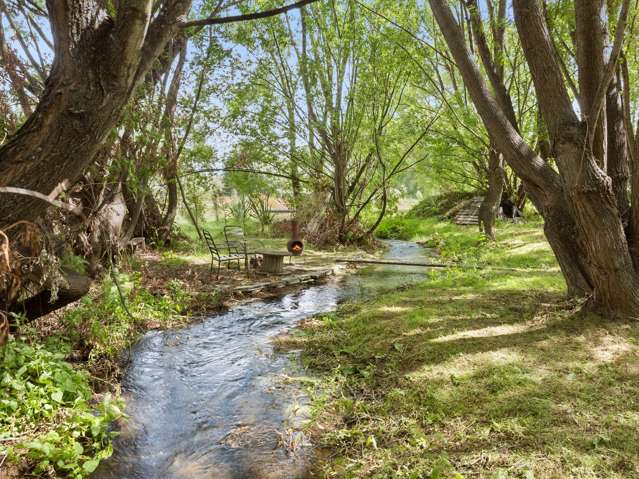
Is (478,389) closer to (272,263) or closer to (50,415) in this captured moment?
(50,415)

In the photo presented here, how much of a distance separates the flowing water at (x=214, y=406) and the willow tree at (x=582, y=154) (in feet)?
11.9

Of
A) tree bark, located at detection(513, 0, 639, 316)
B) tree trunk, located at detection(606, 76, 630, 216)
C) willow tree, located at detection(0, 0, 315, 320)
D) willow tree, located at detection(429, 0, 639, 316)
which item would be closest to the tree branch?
willow tree, located at detection(429, 0, 639, 316)

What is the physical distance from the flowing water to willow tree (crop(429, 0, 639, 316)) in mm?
3633

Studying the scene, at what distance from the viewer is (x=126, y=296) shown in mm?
6676

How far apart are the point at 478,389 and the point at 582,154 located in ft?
9.03

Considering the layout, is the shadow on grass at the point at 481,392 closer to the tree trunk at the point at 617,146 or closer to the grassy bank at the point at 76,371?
the tree trunk at the point at 617,146

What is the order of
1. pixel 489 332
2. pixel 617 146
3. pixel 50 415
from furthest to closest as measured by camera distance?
pixel 617 146 < pixel 489 332 < pixel 50 415

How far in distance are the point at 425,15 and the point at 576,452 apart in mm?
14778

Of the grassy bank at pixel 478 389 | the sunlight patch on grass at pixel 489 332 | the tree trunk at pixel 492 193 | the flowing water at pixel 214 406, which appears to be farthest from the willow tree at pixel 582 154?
the tree trunk at pixel 492 193

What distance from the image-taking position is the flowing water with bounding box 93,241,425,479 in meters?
3.44

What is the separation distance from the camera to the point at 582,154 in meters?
4.60

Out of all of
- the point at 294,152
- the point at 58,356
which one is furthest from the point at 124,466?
the point at 294,152

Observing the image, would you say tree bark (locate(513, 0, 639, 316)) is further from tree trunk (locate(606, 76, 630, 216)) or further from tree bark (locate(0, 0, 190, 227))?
tree bark (locate(0, 0, 190, 227))

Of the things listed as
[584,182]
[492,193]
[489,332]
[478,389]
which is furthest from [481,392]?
[492,193]
